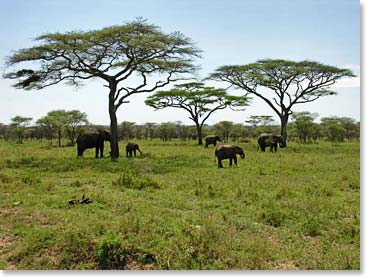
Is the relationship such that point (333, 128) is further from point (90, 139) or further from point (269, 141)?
point (90, 139)

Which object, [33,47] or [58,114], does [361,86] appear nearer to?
[33,47]

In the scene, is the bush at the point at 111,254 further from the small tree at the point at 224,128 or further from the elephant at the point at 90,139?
the small tree at the point at 224,128

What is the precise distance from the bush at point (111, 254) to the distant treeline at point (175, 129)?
20056mm

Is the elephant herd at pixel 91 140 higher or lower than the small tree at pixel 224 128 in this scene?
lower

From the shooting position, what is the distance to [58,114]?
34469 mm

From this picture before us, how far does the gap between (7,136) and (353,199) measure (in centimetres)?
5494

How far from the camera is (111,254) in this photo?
14.9 ft

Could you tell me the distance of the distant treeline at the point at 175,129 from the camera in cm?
3550

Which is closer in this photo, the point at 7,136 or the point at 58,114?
the point at 58,114

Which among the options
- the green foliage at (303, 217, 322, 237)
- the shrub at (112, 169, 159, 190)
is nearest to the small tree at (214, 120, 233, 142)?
the shrub at (112, 169, 159, 190)

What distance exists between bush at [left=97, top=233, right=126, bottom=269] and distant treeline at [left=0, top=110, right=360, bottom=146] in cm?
2006

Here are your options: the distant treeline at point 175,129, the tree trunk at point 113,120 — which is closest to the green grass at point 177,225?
the tree trunk at point 113,120

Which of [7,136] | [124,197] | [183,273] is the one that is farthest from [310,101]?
[7,136]

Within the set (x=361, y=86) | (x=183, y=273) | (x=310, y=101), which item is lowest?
(x=183, y=273)
